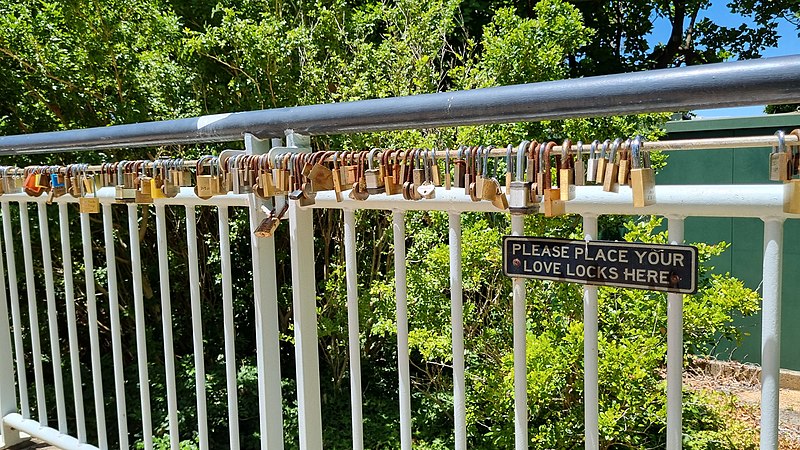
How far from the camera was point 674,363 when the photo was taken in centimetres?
85

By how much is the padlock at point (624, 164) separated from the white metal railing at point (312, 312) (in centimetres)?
1

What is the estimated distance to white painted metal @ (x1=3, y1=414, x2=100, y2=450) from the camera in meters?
1.74

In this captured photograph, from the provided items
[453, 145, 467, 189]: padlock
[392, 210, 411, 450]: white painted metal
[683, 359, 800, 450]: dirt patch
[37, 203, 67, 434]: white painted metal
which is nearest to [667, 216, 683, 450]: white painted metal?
[453, 145, 467, 189]: padlock

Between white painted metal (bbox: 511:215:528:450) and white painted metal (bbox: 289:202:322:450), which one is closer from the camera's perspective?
white painted metal (bbox: 511:215:528:450)

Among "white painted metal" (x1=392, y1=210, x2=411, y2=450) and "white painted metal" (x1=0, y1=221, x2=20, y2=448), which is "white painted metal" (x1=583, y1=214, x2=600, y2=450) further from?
"white painted metal" (x1=0, y1=221, x2=20, y2=448)

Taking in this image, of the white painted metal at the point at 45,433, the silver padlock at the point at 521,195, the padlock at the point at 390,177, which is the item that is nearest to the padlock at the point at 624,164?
the silver padlock at the point at 521,195

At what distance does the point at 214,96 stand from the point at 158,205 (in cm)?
340

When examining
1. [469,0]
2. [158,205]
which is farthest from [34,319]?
[469,0]

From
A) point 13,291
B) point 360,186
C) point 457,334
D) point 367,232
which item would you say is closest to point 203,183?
point 360,186

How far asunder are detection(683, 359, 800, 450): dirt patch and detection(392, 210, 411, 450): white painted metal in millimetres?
3592

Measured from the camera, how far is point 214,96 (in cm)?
463

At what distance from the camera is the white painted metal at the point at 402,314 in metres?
1.10

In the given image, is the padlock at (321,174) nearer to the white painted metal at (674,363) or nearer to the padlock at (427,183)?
the padlock at (427,183)

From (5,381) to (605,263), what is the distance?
2.02m
